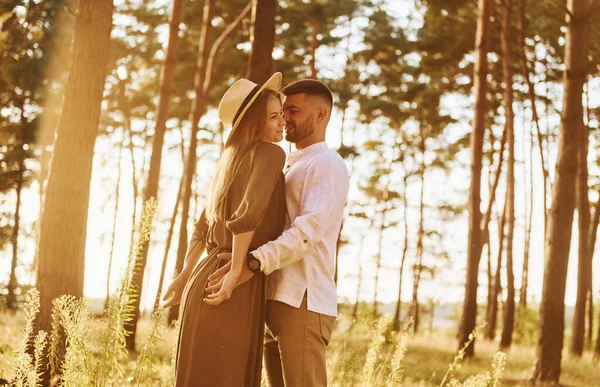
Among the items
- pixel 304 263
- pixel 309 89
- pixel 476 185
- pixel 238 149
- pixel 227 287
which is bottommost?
pixel 227 287

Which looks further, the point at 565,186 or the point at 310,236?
the point at 565,186

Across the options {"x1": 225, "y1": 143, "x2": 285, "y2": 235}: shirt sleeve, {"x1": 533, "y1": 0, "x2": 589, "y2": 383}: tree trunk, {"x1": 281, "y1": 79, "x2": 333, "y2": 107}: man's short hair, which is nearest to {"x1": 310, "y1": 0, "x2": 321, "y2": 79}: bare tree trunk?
{"x1": 533, "y1": 0, "x2": 589, "y2": 383}: tree trunk

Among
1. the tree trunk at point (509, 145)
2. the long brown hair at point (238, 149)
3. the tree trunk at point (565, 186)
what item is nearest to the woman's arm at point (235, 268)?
the long brown hair at point (238, 149)

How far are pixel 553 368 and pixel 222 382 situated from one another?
8401 mm

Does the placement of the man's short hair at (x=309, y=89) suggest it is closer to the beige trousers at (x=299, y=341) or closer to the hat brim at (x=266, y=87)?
the hat brim at (x=266, y=87)

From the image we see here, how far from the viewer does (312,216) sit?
12.4 feet

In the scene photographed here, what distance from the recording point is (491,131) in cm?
2723

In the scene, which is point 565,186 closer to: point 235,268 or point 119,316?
point 235,268

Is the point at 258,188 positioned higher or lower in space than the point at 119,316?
higher

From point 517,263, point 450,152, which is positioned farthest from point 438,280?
point 450,152

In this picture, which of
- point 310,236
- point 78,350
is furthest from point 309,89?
point 78,350

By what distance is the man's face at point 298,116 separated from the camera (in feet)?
13.7

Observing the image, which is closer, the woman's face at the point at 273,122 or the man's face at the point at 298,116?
the woman's face at the point at 273,122

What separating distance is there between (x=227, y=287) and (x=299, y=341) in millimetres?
530
